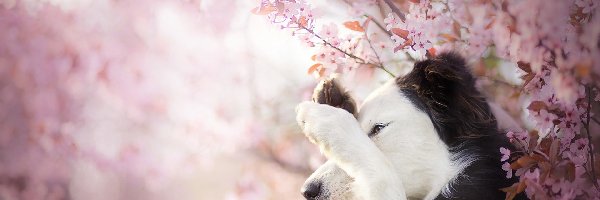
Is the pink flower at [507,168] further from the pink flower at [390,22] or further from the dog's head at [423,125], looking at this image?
the pink flower at [390,22]

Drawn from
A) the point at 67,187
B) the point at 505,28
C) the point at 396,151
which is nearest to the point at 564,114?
the point at 505,28

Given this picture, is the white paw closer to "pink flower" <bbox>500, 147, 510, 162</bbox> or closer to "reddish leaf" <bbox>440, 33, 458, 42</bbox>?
"pink flower" <bbox>500, 147, 510, 162</bbox>

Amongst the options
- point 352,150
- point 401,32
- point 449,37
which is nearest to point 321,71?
point 401,32

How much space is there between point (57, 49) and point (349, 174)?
7.81ft

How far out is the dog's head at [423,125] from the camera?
4.39ft

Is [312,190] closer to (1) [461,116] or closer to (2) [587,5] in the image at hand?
(1) [461,116]

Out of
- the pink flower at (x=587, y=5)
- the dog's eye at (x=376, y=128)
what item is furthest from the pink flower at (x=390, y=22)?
the pink flower at (x=587, y=5)

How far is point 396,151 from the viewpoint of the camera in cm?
136

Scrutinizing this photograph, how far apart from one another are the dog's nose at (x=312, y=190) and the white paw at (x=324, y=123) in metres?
0.08

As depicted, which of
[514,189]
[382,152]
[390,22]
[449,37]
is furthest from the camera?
[449,37]

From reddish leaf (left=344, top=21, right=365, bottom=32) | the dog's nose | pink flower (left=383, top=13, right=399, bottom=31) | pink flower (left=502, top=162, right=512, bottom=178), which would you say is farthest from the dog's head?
reddish leaf (left=344, top=21, right=365, bottom=32)

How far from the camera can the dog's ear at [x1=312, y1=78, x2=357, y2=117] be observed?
1.51 metres

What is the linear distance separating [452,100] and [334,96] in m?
0.29

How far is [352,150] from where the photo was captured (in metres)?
1.28
